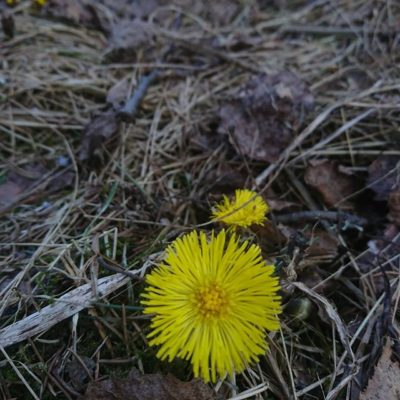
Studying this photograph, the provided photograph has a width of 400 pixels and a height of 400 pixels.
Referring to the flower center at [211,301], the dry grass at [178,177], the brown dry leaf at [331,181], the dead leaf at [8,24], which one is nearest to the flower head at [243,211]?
the dry grass at [178,177]

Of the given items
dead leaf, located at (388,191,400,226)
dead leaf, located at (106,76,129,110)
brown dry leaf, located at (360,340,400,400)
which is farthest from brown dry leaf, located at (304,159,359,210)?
dead leaf, located at (106,76,129,110)

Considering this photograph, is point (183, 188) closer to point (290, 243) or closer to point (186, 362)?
point (290, 243)

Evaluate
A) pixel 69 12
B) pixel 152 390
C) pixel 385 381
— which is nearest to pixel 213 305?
pixel 152 390

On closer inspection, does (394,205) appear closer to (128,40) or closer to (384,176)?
(384,176)

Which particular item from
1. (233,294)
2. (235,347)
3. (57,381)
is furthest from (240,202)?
(57,381)

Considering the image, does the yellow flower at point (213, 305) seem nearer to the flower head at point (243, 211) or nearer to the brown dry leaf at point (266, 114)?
the flower head at point (243, 211)
